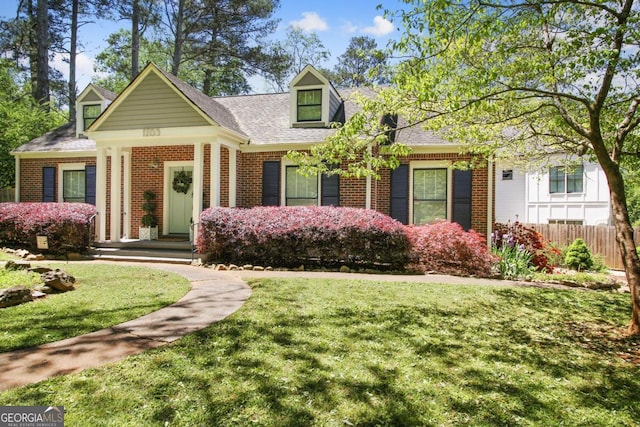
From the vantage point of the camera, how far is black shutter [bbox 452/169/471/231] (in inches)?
443

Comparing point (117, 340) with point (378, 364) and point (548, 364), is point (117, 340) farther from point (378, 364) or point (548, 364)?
point (548, 364)

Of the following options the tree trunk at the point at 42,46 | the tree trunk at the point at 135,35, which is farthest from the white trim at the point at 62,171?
the tree trunk at the point at 135,35

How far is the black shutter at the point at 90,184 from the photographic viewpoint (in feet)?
46.3

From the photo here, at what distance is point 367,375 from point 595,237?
1454 cm

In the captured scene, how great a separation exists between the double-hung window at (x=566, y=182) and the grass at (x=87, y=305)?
20670 millimetres

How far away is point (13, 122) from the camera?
55.7 ft

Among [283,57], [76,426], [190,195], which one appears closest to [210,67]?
[283,57]

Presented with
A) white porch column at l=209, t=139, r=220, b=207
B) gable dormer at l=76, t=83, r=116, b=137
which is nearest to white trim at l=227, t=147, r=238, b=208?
white porch column at l=209, t=139, r=220, b=207

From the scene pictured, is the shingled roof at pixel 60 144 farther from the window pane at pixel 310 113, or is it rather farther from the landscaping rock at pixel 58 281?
the landscaping rock at pixel 58 281

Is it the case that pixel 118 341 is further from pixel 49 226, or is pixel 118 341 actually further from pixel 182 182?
pixel 182 182

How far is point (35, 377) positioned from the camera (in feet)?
10.3

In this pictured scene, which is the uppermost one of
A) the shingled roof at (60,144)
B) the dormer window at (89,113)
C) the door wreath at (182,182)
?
the dormer window at (89,113)

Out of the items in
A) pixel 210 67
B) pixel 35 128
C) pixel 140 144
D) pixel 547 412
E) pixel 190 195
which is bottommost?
pixel 547 412

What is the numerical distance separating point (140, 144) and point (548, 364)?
11616 millimetres
